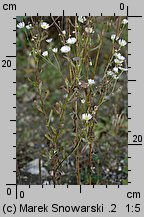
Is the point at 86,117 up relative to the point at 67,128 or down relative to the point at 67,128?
up

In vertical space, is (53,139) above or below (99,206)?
above

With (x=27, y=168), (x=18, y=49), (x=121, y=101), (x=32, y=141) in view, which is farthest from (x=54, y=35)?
(x=27, y=168)

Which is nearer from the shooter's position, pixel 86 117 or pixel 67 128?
pixel 86 117

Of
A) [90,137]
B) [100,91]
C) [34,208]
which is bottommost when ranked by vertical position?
[34,208]

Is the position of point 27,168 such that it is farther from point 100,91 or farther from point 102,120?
point 100,91

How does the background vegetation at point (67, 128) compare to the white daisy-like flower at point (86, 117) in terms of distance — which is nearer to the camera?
the white daisy-like flower at point (86, 117)

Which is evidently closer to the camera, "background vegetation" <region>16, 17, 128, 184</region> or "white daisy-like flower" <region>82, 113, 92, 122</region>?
"white daisy-like flower" <region>82, 113, 92, 122</region>

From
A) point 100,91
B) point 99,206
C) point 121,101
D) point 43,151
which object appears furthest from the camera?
point 121,101

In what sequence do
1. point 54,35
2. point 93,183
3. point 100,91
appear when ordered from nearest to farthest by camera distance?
point 100,91, point 93,183, point 54,35

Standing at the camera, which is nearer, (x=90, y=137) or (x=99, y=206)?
(x=90, y=137)
